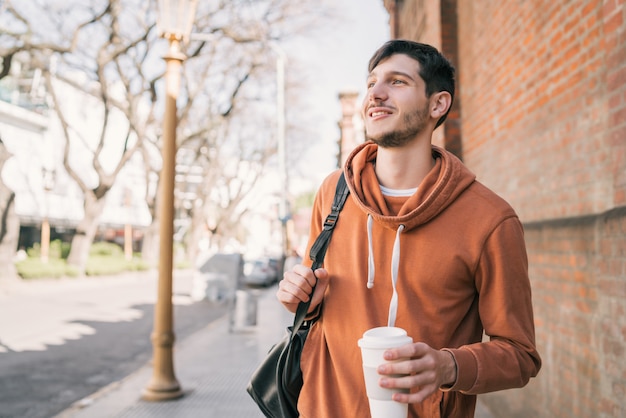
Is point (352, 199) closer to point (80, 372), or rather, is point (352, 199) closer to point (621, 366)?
point (621, 366)

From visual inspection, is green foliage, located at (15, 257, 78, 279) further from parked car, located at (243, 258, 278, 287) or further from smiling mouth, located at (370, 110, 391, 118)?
smiling mouth, located at (370, 110, 391, 118)

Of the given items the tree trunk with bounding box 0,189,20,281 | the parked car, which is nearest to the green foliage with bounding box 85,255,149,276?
the parked car

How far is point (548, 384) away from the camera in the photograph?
13.6 ft

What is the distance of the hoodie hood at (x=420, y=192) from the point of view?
1797 mm

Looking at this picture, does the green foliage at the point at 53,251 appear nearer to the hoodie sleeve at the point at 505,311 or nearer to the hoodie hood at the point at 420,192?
the hoodie hood at the point at 420,192

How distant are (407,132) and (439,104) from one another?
181 mm

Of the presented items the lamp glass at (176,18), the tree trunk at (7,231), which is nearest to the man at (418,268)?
the lamp glass at (176,18)

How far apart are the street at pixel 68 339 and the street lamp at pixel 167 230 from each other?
1.21 metres

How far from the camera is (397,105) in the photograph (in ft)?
6.34

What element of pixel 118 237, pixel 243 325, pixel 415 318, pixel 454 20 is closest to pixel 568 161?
pixel 415 318

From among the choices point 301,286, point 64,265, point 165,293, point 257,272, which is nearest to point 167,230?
point 165,293

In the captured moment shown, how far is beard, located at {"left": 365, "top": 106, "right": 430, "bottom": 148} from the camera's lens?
6.34 feet

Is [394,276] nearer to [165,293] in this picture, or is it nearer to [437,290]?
[437,290]

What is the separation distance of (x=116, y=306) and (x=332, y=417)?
16.3 m
